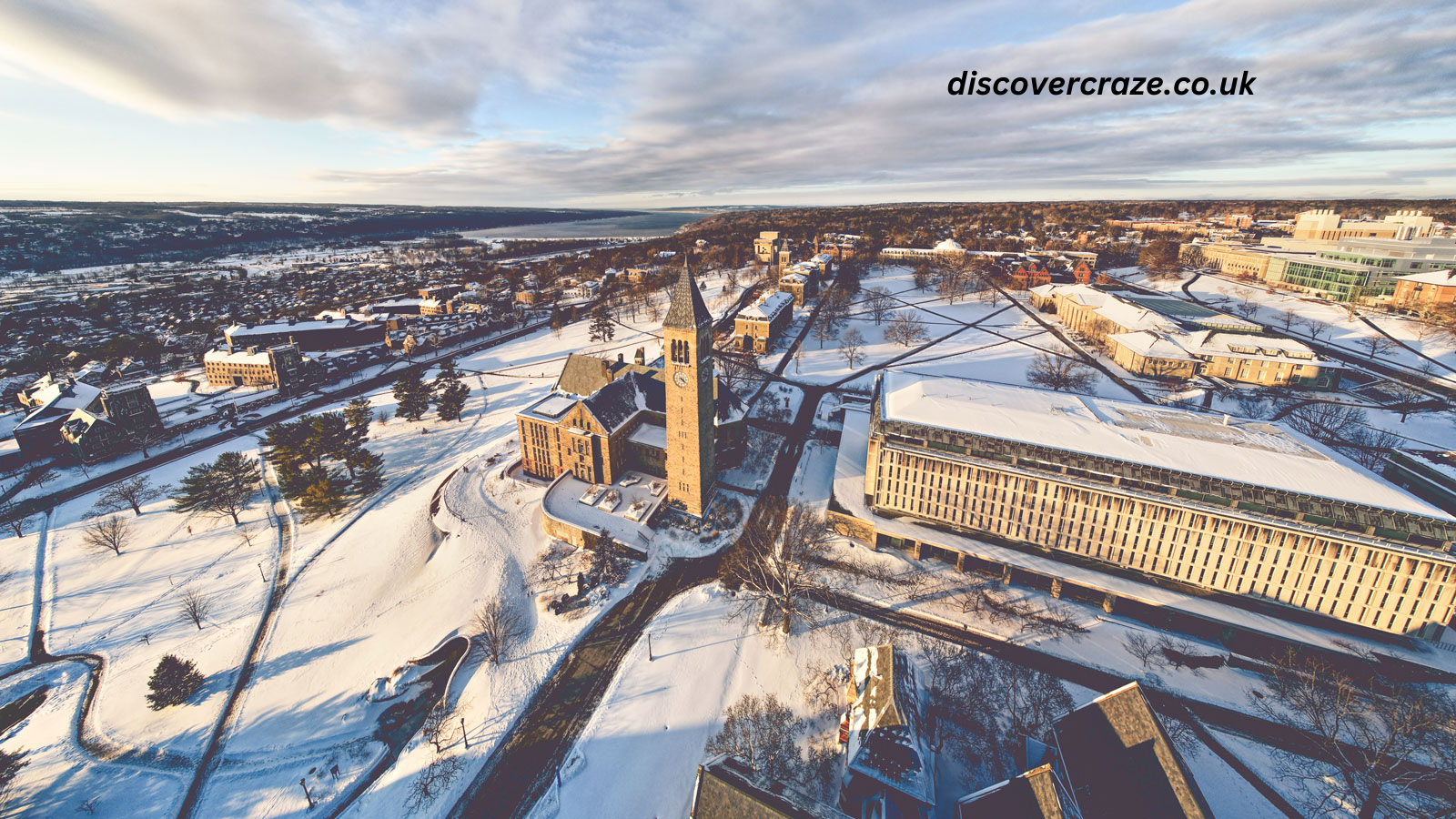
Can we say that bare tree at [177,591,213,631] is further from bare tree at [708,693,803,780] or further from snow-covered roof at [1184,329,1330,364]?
snow-covered roof at [1184,329,1330,364]

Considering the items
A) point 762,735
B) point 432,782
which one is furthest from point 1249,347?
point 432,782

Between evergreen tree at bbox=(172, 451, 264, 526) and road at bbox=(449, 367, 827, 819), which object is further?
evergreen tree at bbox=(172, 451, 264, 526)

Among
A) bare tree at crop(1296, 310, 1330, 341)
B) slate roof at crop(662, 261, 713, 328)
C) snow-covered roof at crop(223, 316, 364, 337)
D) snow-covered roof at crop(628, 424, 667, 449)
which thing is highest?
slate roof at crop(662, 261, 713, 328)

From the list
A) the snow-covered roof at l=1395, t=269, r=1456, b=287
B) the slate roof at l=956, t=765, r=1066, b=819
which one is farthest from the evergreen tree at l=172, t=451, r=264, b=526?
the snow-covered roof at l=1395, t=269, r=1456, b=287

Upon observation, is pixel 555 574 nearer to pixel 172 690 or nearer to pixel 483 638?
pixel 483 638

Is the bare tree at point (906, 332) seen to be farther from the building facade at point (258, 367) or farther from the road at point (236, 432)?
the building facade at point (258, 367)

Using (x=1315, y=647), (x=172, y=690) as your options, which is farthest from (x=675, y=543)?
(x=1315, y=647)

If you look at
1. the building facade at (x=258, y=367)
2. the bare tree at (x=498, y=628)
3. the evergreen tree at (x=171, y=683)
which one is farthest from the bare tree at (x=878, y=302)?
the evergreen tree at (x=171, y=683)
